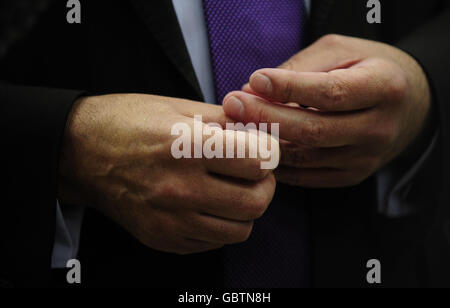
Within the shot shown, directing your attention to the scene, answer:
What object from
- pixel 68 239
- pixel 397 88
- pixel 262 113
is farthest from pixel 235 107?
pixel 68 239

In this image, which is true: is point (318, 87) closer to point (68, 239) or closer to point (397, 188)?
point (397, 188)

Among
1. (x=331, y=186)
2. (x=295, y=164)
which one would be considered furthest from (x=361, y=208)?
(x=295, y=164)

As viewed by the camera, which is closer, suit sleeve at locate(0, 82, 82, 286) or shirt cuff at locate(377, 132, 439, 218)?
suit sleeve at locate(0, 82, 82, 286)

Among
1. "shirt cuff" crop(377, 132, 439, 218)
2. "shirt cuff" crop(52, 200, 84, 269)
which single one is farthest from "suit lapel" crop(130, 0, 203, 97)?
"shirt cuff" crop(377, 132, 439, 218)

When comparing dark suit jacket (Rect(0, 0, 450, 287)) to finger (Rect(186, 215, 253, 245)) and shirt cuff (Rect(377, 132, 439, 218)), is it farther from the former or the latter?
finger (Rect(186, 215, 253, 245))

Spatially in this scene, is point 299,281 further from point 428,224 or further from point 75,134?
point 75,134

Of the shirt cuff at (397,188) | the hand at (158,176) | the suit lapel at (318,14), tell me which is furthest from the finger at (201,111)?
the shirt cuff at (397,188)

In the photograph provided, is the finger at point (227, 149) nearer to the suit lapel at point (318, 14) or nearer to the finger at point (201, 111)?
the finger at point (201, 111)
